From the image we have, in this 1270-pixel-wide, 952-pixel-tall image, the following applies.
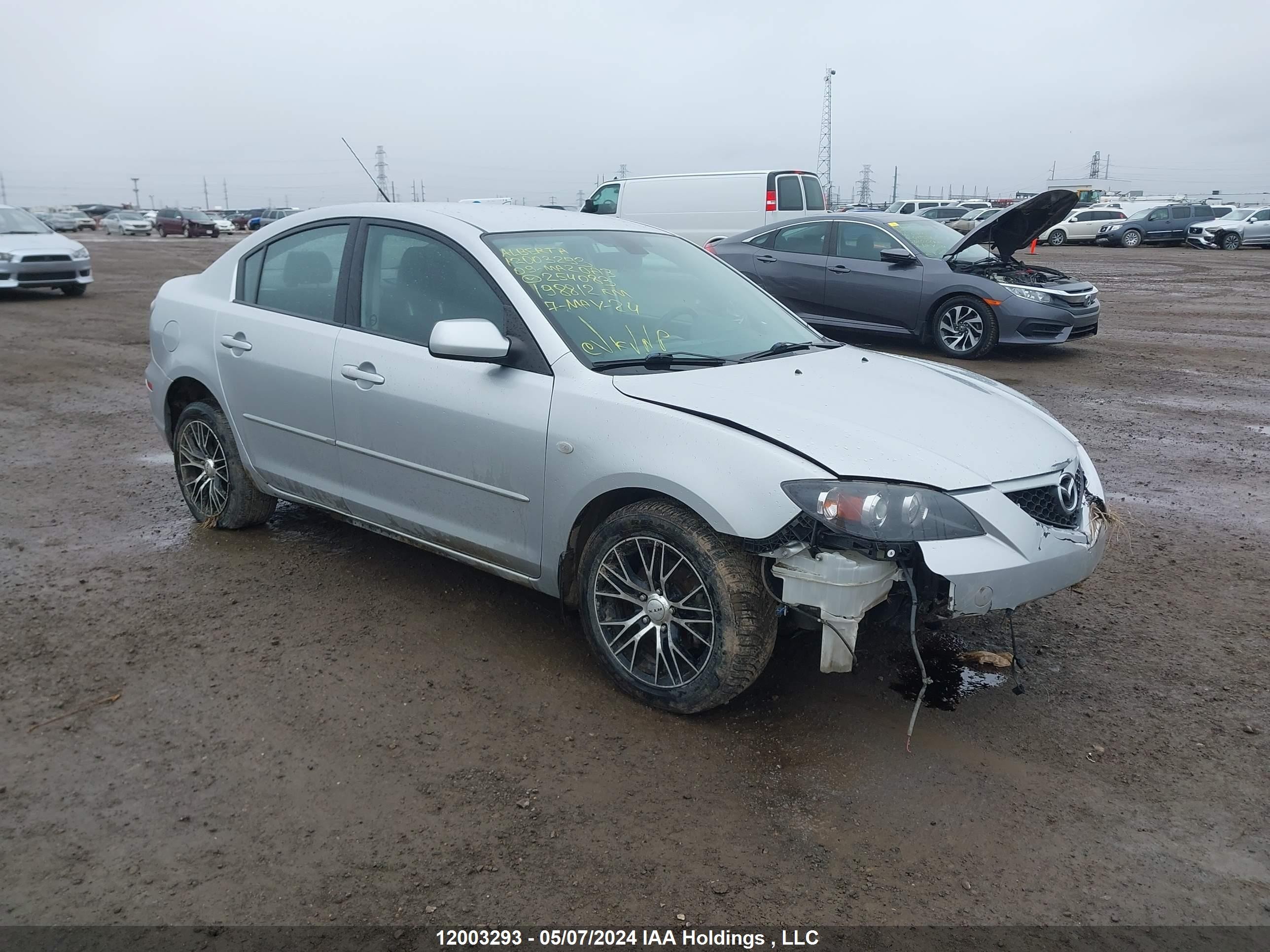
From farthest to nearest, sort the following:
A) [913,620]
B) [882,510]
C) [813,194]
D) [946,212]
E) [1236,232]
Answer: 1. [946,212]
2. [1236,232]
3. [813,194]
4. [913,620]
5. [882,510]

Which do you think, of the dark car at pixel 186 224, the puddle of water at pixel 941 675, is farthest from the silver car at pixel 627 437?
the dark car at pixel 186 224

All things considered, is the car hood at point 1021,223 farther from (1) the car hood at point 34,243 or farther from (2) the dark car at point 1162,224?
(2) the dark car at point 1162,224

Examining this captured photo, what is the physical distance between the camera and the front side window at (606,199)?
20031 millimetres

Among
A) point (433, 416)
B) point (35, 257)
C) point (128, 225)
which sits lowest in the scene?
point (433, 416)

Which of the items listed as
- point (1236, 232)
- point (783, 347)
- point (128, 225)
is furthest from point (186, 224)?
point (783, 347)

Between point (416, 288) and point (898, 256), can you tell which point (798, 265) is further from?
point (416, 288)

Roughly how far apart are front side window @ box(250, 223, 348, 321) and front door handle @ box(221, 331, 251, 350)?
0.19 m

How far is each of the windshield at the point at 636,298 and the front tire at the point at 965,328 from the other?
6.97 meters

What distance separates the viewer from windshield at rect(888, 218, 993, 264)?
37.4ft

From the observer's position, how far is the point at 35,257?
16875 mm

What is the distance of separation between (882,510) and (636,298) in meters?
1.58

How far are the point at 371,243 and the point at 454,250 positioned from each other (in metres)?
0.53

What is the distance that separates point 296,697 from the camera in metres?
3.64

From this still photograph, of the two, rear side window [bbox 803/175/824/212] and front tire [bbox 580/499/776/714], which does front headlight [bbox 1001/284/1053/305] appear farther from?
front tire [bbox 580/499/776/714]
